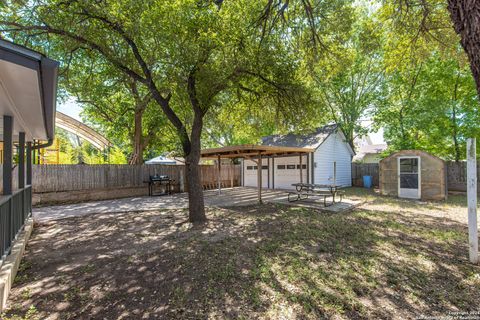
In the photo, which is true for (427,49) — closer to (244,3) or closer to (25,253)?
(244,3)

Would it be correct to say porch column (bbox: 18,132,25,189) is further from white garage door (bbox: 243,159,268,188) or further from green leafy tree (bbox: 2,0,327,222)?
white garage door (bbox: 243,159,268,188)

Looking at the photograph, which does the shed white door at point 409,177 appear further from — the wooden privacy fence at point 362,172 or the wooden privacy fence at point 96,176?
the wooden privacy fence at point 96,176

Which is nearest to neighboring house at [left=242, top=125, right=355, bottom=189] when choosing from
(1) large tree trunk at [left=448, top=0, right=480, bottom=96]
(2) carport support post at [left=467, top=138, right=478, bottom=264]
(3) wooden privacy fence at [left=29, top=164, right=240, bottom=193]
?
(3) wooden privacy fence at [left=29, top=164, right=240, bottom=193]

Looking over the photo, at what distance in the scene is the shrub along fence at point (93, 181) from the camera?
9.66 m

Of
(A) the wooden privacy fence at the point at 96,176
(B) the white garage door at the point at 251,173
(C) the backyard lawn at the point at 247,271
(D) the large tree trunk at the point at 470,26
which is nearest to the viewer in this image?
(D) the large tree trunk at the point at 470,26

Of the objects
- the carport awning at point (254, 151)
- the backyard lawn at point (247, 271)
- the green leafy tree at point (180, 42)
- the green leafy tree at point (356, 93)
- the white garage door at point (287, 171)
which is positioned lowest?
the backyard lawn at point (247, 271)

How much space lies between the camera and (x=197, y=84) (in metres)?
6.23

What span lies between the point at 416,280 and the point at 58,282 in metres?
5.23

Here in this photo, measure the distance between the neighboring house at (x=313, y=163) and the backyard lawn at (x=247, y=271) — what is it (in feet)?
23.6

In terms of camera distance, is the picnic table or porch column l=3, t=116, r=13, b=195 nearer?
porch column l=3, t=116, r=13, b=195

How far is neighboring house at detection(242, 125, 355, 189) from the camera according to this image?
13648 millimetres

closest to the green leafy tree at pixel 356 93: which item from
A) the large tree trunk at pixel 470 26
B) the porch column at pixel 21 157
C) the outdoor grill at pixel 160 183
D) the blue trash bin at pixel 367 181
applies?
the blue trash bin at pixel 367 181

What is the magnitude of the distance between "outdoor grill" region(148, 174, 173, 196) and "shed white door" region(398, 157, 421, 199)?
468 inches

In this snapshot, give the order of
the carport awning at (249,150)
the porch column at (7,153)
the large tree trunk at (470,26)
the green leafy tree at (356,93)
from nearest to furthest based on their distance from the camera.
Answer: the large tree trunk at (470,26) < the porch column at (7,153) < the carport awning at (249,150) < the green leafy tree at (356,93)
